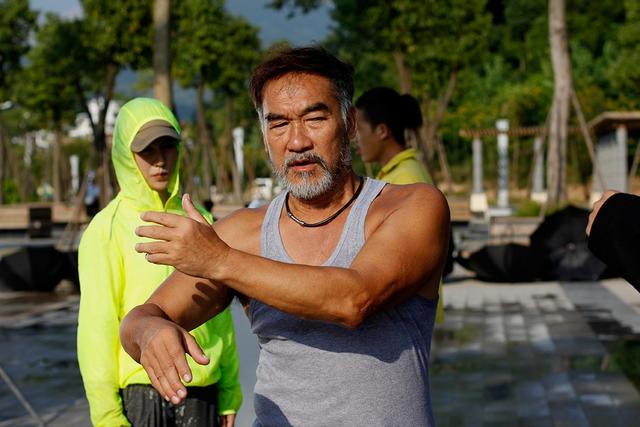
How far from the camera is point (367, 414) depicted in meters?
2.55

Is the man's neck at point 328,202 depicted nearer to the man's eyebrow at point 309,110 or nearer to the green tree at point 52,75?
the man's eyebrow at point 309,110

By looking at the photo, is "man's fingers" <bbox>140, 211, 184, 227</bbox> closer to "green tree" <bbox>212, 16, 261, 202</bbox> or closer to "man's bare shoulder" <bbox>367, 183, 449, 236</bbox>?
"man's bare shoulder" <bbox>367, 183, 449, 236</bbox>

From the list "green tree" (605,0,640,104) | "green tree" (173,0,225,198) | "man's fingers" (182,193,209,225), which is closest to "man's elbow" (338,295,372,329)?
"man's fingers" (182,193,209,225)

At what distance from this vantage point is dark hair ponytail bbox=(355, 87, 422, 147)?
19.7 feet

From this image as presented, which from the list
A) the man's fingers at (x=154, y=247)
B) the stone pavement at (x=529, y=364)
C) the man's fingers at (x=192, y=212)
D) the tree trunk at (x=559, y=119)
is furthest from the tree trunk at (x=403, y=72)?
the man's fingers at (x=154, y=247)

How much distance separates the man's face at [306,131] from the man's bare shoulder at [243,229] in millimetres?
164

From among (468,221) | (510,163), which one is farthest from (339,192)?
(510,163)

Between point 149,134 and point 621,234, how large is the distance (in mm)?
2084

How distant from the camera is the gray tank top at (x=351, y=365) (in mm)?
2551

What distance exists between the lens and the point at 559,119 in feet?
64.5

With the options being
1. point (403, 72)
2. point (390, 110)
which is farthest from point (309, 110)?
point (403, 72)

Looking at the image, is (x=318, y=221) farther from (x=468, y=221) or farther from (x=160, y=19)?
(x=468, y=221)

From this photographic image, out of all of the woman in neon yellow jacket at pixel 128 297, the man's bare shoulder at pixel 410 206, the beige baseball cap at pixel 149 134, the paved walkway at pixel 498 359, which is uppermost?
the beige baseball cap at pixel 149 134

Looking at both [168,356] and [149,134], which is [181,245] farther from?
[149,134]
